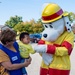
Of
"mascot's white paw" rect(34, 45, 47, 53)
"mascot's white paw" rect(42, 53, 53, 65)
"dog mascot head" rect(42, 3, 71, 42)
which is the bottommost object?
"mascot's white paw" rect(42, 53, 53, 65)

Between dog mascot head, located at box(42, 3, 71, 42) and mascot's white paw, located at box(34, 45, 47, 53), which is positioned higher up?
dog mascot head, located at box(42, 3, 71, 42)

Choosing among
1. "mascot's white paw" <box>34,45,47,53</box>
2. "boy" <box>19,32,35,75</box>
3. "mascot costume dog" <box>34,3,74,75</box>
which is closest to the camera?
"boy" <box>19,32,35,75</box>

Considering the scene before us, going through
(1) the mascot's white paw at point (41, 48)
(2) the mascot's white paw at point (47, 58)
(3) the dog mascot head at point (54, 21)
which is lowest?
(2) the mascot's white paw at point (47, 58)

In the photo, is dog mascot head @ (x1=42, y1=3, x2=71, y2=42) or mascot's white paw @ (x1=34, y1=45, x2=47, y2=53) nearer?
mascot's white paw @ (x1=34, y1=45, x2=47, y2=53)

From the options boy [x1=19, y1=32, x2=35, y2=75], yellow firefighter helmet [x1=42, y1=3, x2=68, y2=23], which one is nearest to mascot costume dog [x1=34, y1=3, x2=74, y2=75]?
yellow firefighter helmet [x1=42, y1=3, x2=68, y2=23]

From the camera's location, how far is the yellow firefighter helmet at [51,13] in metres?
4.04

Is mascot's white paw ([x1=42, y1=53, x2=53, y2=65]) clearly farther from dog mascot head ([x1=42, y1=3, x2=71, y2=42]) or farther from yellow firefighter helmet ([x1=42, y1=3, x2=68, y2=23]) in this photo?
yellow firefighter helmet ([x1=42, y1=3, x2=68, y2=23])

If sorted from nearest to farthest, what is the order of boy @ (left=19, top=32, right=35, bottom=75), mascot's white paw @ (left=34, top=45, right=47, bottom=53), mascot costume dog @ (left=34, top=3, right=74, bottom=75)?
boy @ (left=19, top=32, right=35, bottom=75) → mascot's white paw @ (left=34, top=45, right=47, bottom=53) → mascot costume dog @ (left=34, top=3, right=74, bottom=75)

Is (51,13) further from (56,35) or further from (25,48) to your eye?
(25,48)

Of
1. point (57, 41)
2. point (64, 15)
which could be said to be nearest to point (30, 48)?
point (57, 41)

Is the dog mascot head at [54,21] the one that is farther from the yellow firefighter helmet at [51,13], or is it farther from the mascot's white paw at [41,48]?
the mascot's white paw at [41,48]

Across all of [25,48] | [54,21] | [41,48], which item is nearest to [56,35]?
[54,21]

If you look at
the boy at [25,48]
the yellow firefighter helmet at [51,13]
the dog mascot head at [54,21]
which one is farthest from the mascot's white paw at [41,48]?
the yellow firefighter helmet at [51,13]

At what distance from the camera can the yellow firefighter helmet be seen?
4035 millimetres
